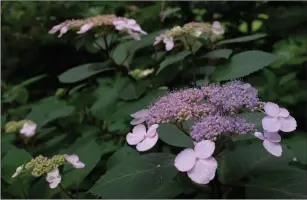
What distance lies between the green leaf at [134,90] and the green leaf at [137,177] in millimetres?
377

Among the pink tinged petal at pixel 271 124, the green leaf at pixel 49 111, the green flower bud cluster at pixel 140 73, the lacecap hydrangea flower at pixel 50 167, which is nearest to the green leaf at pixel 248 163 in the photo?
the pink tinged petal at pixel 271 124

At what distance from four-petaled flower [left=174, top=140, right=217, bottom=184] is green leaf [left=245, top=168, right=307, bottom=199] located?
0.24 metres

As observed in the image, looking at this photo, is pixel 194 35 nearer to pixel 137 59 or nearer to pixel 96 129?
pixel 137 59

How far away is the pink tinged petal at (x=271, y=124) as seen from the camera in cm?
75

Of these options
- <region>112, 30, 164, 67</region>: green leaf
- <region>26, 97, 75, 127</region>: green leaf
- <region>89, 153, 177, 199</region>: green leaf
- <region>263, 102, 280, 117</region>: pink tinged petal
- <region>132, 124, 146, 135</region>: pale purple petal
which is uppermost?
<region>263, 102, 280, 117</region>: pink tinged petal

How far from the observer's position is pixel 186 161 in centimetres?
71

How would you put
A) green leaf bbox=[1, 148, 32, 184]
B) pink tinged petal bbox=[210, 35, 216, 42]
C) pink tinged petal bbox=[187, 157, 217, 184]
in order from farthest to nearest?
1. pink tinged petal bbox=[210, 35, 216, 42]
2. green leaf bbox=[1, 148, 32, 184]
3. pink tinged petal bbox=[187, 157, 217, 184]

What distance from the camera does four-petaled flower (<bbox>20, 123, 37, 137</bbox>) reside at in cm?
135

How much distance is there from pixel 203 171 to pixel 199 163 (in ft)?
0.05

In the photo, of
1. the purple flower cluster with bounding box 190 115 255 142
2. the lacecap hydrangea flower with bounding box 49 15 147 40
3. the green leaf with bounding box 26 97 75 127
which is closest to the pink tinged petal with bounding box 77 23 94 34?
the lacecap hydrangea flower with bounding box 49 15 147 40

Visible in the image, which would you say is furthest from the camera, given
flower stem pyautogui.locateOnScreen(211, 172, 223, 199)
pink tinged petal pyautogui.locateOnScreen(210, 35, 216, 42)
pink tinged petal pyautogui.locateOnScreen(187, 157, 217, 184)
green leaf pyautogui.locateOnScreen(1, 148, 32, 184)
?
pink tinged petal pyautogui.locateOnScreen(210, 35, 216, 42)

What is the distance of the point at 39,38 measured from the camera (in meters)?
2.05

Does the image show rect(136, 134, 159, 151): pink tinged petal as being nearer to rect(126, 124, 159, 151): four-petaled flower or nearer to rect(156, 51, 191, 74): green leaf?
rect(126, 124, 159, 151): four-petaled flower

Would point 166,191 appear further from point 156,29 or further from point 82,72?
point 156,29
